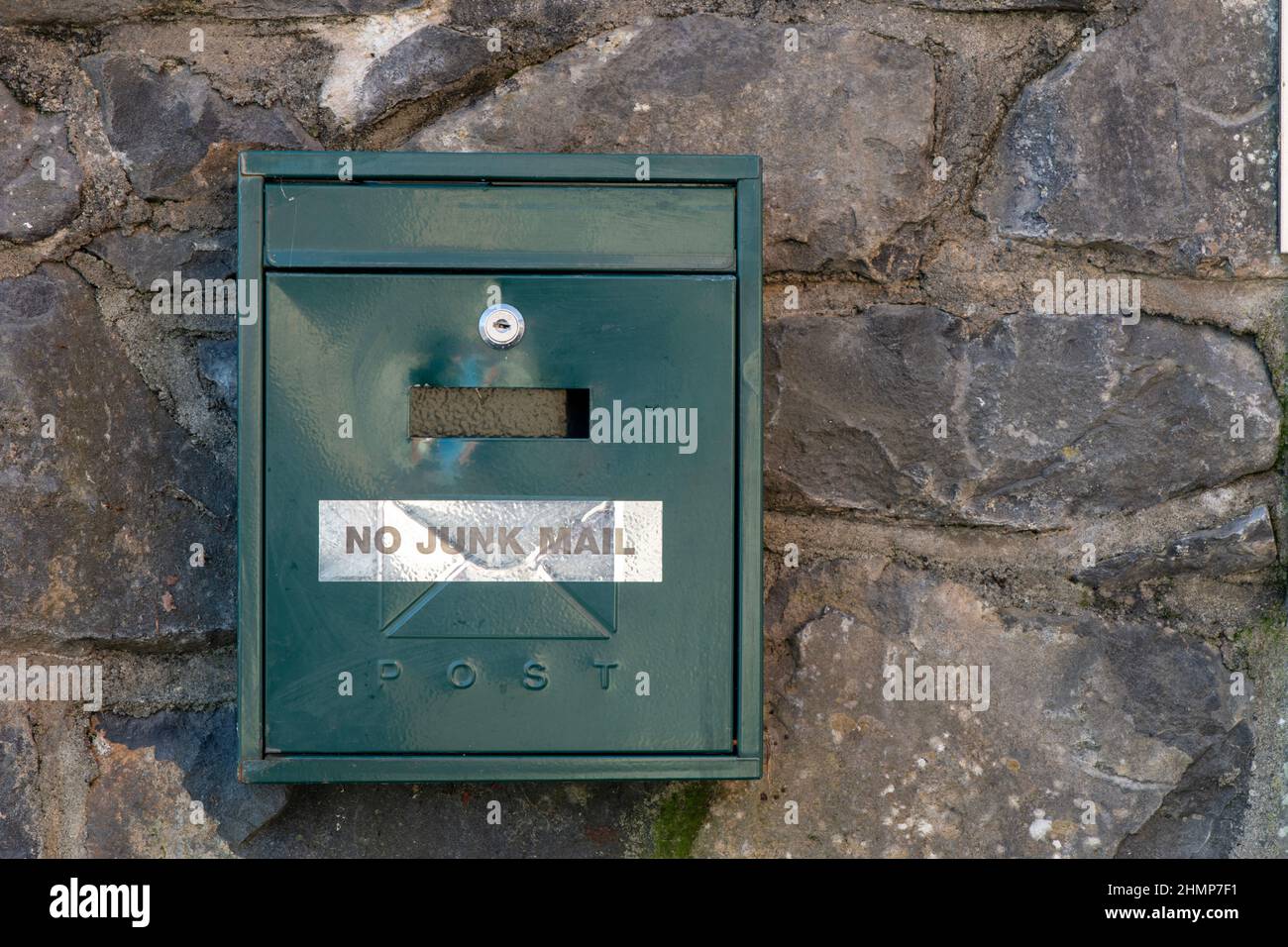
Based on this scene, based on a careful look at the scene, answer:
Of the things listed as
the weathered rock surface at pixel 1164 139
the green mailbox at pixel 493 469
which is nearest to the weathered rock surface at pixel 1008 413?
the weathered rock surface at pixel 1164 139

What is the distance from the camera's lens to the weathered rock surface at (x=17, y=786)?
135cm

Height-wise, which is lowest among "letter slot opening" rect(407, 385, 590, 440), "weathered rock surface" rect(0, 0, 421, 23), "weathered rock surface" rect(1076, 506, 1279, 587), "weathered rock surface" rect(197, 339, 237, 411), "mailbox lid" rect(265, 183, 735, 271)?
"weathered rock surface" rect(1076, 506, 1279, 587)

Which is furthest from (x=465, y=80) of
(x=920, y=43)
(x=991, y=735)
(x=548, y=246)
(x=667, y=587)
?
(x=991, y=735)

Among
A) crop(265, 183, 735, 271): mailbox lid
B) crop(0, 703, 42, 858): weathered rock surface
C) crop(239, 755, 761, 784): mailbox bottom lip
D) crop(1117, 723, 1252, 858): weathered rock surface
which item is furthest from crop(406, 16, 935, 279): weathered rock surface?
crop(0, 703, 42, 858): weathered rock surface

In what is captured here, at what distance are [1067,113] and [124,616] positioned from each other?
4.42 ft

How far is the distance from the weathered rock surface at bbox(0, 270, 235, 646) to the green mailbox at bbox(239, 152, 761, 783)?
28cm

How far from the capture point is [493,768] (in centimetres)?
115

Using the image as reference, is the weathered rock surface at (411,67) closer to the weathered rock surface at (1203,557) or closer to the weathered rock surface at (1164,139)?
the weathered rock surface at (1164,139)

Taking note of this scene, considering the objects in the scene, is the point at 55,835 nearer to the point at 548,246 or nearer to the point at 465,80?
the point at 548,246

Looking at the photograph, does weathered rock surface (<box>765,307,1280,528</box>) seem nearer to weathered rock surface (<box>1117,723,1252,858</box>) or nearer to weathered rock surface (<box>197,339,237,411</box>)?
weathered rock surface (<box>1117,723,1252,858</box>)

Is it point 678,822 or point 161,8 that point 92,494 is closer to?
point 161,8

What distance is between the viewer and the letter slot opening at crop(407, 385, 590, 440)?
116 centimetres

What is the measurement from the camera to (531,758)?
3.76 feet

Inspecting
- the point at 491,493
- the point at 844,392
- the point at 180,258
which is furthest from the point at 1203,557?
the point at 180,258
